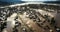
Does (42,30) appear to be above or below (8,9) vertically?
below

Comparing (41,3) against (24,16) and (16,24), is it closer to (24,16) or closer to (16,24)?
(24,16)

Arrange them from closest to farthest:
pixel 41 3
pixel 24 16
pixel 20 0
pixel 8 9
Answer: pixel 24 16 → pixel 8 9 → pixel 41 3 → pixel 20 0

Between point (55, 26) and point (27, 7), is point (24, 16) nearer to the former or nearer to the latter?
point (27, 7)

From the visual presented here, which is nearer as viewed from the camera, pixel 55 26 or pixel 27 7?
pixel 55 26

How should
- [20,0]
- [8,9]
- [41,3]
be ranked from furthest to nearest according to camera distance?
[20,0], [41,3], [8,9]

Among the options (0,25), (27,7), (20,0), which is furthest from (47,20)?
(20,0)

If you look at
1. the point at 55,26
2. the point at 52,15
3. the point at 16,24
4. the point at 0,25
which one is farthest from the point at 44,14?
the point at 0,25

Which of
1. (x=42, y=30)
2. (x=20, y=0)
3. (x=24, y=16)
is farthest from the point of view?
(x=20, y=0)

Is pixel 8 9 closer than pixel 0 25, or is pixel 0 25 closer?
pixel 0 25

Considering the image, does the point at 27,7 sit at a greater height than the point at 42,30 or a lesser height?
greater
